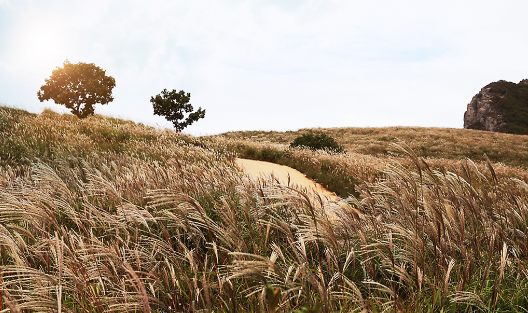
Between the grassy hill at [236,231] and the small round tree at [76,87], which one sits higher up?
the small round tree at [76,87]

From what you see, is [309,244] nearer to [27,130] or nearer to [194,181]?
[194,181]

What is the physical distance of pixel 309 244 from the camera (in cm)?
376

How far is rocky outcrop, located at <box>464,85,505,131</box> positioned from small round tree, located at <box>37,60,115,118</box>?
106 meters

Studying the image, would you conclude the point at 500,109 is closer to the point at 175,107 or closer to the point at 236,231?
the point at 175,107

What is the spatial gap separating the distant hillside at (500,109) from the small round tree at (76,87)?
10245 centimetres

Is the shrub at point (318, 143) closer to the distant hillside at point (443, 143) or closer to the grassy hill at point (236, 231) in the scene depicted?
the grassy hill at point (236, 231)

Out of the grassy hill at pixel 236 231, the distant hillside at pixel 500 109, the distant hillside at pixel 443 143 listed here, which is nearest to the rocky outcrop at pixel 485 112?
the distant hillside at pixel 500 109

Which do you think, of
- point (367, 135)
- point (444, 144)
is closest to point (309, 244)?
point (444, 144)

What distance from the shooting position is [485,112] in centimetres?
9975

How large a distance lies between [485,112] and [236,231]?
123462 millimetres

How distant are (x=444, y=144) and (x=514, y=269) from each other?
4365 centimetres

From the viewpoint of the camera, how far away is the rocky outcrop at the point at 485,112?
93544 millimetres

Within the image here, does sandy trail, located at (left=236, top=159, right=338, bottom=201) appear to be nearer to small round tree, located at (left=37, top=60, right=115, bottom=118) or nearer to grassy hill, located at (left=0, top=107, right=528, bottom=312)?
grassy hill, located at (left=0, top=107, right=528, bottom=312)

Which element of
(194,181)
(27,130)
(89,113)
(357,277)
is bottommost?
(357,277)
